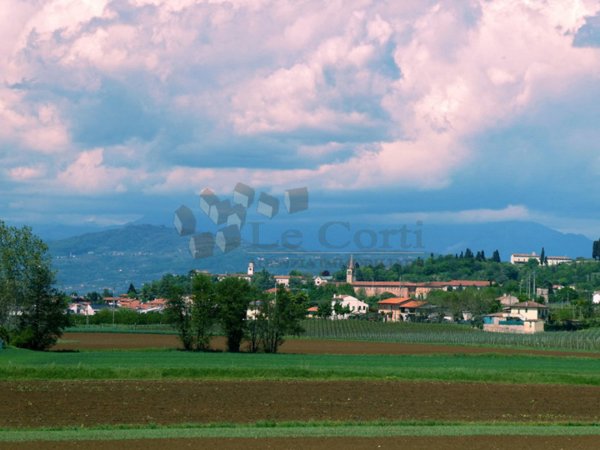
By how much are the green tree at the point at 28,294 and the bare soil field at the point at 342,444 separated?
5915 cm

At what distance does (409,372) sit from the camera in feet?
200

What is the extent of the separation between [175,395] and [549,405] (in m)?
17.3

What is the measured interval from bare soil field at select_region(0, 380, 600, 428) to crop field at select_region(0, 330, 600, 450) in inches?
2.0

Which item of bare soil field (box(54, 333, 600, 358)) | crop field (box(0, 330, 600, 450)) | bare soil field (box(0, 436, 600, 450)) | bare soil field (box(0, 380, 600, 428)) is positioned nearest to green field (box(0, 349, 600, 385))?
crop field (box(0, 330, 600, 450))

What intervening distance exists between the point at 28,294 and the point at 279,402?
53935 millimetres

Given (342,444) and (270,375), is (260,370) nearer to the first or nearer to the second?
(270,375)

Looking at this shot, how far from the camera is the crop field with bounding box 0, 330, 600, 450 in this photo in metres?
34.9

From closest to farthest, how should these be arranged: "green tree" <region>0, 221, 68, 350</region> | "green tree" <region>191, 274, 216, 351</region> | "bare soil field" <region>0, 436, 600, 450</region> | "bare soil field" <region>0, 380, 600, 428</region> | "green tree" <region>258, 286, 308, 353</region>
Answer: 1. "bare soil field" <region>0, 436, 600, 450</region>
2. "bare soil field" <region>0, 380, 600, 428</region>
3. "green tree" <region>0, 221, 68, 350</region>
4. "green tree" <region>191, 274, 216, 351</region>
5. "green tree" <region>258, 286, 308, 353</region>

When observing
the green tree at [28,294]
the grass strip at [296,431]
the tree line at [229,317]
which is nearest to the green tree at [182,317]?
the tree line at [229,317]

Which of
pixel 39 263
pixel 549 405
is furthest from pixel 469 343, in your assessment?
pixel 549 405

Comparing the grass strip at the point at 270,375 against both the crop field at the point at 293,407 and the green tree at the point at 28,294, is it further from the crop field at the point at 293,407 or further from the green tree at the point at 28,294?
the green tree at the point at 28,294

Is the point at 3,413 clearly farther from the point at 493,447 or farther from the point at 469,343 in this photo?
the point at 469,343

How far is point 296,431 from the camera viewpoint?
1448 inches

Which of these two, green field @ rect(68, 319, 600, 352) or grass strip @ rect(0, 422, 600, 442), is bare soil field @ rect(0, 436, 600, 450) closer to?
grass strip @ rect(0, 422, 600, 442)
